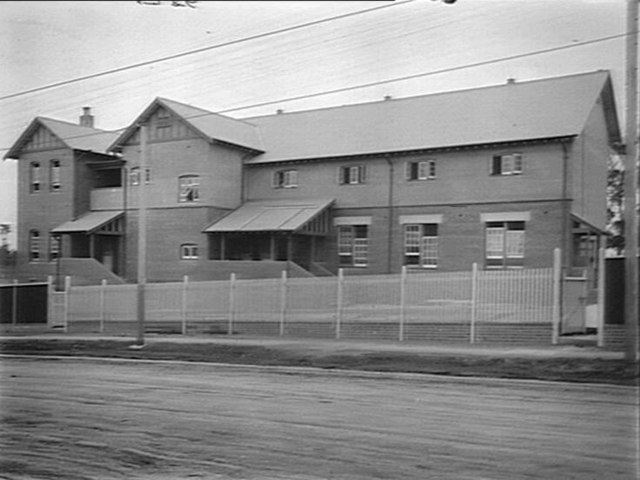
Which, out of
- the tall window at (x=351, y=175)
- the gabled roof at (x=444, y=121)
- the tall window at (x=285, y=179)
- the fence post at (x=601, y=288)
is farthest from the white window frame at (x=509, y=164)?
the tall window at (x=285, y=179)

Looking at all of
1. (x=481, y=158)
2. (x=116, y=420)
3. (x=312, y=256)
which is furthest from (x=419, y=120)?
(x=116, y=420)

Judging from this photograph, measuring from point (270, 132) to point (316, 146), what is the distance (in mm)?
576

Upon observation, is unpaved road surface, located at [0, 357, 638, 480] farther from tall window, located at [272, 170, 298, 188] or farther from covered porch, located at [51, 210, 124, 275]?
tall window, located at [272, 170, 298, 188]

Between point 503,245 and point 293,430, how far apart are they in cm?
199

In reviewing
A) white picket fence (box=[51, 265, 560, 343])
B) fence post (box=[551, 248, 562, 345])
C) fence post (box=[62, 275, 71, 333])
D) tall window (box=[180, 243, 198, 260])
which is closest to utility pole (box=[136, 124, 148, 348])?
white picket fence (box=[51, 265, 560, 343])

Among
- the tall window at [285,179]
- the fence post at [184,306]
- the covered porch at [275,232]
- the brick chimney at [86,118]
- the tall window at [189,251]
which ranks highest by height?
the brick chimney at [86,118]

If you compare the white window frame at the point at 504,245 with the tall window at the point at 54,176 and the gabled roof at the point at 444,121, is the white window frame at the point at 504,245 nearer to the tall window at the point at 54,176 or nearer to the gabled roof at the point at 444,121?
the gabled roof at the point at 444,121

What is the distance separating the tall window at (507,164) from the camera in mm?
5055

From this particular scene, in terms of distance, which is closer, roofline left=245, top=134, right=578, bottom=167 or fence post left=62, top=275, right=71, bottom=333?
fence post left=62, top=275, right=71, bottom=333

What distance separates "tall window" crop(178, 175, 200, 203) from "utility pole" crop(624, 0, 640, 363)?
283cm

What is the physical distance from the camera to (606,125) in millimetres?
4879

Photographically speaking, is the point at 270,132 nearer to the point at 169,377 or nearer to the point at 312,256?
the point at 312,256

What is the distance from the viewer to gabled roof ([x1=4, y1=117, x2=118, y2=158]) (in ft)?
12.6

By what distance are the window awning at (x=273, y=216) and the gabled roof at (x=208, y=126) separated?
50 centimetres
